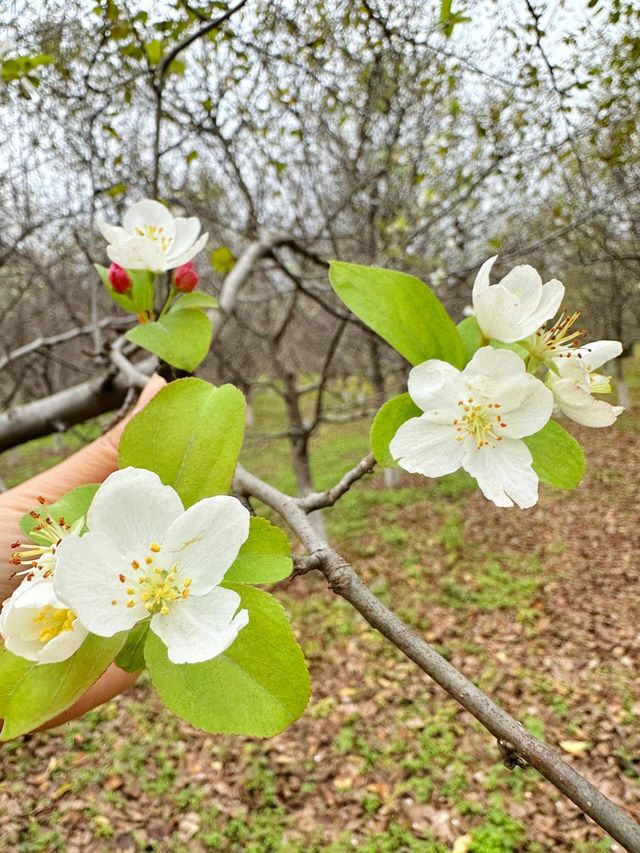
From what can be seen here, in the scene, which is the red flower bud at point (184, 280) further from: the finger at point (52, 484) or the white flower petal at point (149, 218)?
the finger at point (52, 484)

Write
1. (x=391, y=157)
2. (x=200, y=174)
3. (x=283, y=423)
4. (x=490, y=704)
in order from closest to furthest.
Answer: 1. (x=490, y=704)
2. (x=391, y=157)
3. (x=200, y=174)
4. (x=283, y=423)

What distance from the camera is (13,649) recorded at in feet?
1.85

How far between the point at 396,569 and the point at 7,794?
3905 millimetres

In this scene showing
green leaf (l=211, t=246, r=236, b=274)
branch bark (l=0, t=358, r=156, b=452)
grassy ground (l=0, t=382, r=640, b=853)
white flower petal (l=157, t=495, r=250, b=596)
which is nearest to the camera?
white flower petal (l=157, t=495, r=250, b=596)

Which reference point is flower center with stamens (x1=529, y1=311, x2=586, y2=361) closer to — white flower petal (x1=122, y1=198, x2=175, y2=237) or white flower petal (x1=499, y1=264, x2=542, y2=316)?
white flower petal (x1=499, y1=264, x2=542, y2=316)

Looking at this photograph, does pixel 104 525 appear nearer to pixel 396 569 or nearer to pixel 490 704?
pixel 490 704

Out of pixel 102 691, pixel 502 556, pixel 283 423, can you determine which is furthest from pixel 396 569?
pixel 283 423

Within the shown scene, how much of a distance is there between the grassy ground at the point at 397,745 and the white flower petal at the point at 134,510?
3274 millimetres

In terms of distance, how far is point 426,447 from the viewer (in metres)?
0.75

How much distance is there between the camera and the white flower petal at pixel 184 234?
119 cm

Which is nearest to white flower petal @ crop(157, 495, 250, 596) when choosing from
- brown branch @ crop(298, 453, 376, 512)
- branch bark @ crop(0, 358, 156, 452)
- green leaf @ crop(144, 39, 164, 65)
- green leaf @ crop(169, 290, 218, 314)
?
brown branch @ crop(298, 453, 376, 512)

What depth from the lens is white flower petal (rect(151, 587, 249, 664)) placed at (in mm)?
546

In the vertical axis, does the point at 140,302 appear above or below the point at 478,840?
above

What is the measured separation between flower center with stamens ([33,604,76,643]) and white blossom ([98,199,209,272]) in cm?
70
